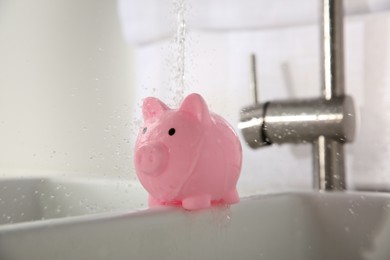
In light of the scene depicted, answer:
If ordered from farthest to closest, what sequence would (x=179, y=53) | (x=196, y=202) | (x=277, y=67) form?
(x=179, y=53)
(x=277, y=67)
(x=196, y=202)

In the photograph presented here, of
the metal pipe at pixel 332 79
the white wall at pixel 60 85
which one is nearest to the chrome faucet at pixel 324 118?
the metal pipe at pixel 332 79

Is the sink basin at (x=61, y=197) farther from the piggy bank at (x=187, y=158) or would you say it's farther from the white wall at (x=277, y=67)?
the piggy bank at (x=187, y=158)

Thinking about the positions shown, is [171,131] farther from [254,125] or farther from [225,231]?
[254,125]

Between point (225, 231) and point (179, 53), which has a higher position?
point (179, 53)

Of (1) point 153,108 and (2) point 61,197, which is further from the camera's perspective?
(2) point 61,197

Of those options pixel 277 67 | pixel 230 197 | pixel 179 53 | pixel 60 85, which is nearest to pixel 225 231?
pixel 230 197

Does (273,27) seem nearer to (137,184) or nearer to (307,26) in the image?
(307,26)

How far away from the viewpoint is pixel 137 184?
2.86ft

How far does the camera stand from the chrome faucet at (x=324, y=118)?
763 millimetres

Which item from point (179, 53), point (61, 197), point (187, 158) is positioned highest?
point (179, 53)

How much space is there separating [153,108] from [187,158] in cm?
8

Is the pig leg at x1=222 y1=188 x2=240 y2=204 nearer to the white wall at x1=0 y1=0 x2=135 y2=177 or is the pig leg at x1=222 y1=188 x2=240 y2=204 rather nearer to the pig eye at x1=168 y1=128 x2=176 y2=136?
the pig eye at x1=168 y1=128 x2=176 y2=136

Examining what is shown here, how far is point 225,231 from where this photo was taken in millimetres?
573

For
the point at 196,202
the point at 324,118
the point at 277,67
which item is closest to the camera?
the point at 196,202
